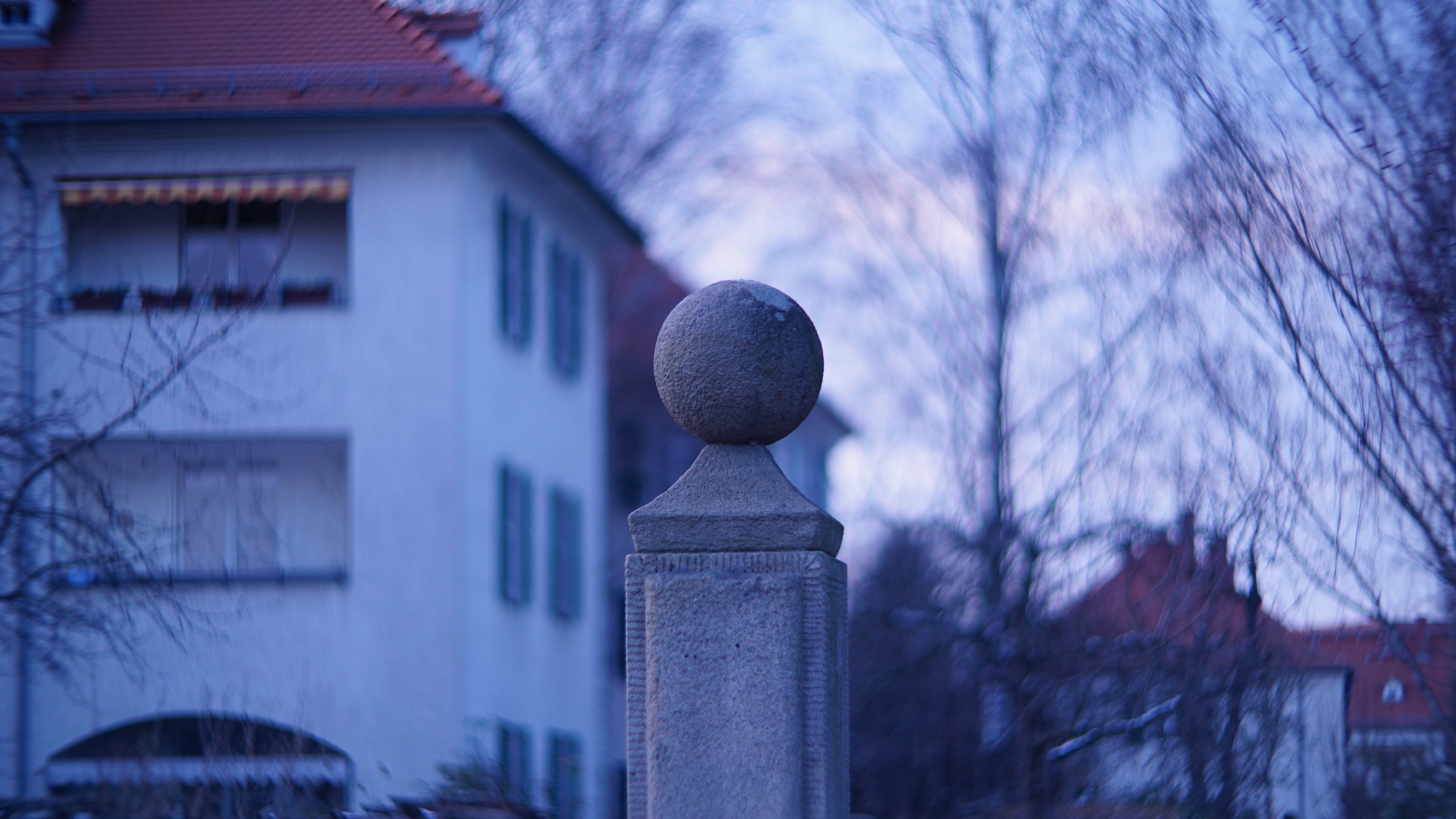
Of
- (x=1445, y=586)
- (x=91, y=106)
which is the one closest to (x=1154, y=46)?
(x=1445, y=586)

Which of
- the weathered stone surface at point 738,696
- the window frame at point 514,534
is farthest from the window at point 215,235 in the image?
the weathered stone surface at point 738,696

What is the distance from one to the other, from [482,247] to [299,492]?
12.1ft

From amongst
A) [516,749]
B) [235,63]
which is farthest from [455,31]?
[516,749]

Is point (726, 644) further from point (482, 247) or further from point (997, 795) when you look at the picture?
point (482, 247)

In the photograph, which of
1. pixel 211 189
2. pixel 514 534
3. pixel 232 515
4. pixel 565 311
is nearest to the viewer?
pixel 211 189

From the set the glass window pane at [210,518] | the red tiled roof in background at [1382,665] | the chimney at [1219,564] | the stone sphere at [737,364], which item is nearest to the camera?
the stone sphere at [737,364]

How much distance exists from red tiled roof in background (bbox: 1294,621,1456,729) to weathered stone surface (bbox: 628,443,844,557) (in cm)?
403

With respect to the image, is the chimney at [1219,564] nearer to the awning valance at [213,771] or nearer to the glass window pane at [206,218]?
the awning valance at [213,771]

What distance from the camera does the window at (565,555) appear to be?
2559cm

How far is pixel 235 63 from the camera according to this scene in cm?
2167

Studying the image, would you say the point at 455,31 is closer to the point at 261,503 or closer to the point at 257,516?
the point at 261,503

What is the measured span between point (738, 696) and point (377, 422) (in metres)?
16.3

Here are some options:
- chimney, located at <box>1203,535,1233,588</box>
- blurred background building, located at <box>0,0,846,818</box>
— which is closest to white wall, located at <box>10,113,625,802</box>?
blurred background building, located at <box>0,0,846,818</box>

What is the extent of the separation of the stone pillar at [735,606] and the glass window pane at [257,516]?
15298 millimetres
